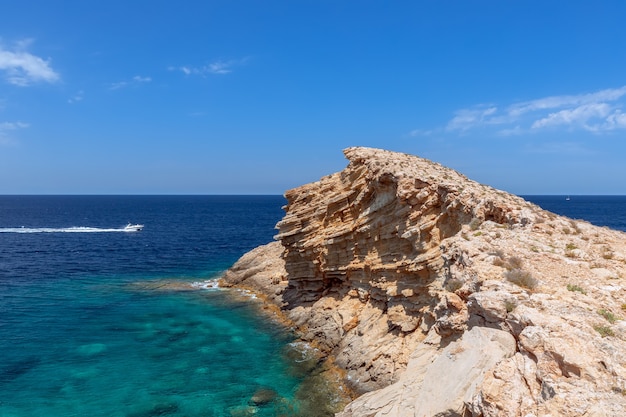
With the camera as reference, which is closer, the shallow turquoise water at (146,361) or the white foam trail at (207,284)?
the shallow turquoise water at (146,361)

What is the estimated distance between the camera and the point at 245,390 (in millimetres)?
28656

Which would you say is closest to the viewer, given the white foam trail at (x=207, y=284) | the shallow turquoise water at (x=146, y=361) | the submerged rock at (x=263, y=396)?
the shallow turquoise water at (x=146, y=361)

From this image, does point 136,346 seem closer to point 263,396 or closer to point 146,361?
point 146,361

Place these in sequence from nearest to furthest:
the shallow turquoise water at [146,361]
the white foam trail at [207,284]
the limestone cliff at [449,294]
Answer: the limestone cliff at [449,294], the shallow turquoise water at [146,361], the white foam trail at [207,284]

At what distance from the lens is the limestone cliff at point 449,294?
1091 centimetres

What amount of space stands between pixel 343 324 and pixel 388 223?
1008 centimetres

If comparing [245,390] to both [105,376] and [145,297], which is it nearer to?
[105,376]

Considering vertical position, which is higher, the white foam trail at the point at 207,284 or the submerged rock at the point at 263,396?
the white foam trail at the point at 207,284

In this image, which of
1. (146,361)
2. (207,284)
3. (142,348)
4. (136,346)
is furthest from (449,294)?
(207,284)

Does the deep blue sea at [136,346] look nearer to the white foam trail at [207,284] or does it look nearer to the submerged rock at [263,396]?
the submerged rock at [263,396]

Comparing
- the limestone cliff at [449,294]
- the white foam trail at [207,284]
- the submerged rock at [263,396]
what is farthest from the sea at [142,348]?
the limestone cliff at [449,294]

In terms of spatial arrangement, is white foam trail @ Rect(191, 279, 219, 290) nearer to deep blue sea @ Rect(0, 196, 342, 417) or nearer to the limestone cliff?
deep blue sea @ Rect(0, 196, 342, 417)

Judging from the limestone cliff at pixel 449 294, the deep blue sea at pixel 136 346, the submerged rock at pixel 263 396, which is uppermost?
the limestone cliff at pixel 449 294

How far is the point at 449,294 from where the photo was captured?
18516 mm
